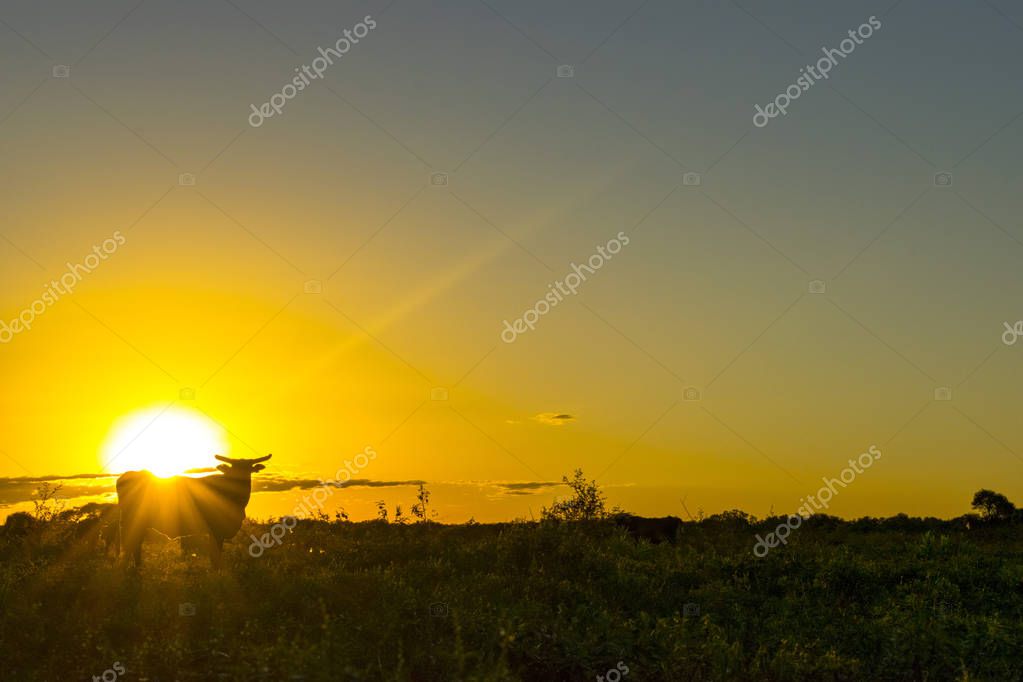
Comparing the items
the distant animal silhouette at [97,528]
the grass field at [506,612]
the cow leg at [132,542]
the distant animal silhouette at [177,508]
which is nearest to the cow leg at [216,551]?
the distant animal silhouette at [177,508]

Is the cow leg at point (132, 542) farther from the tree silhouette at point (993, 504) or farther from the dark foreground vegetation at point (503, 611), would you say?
the tree silhouette at point (993, 504)

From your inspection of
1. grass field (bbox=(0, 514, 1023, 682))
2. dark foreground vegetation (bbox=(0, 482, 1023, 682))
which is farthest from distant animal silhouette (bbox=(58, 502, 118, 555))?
grass field (bbox=(0, 514, 1023, 682))

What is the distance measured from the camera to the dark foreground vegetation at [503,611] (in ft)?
37.9

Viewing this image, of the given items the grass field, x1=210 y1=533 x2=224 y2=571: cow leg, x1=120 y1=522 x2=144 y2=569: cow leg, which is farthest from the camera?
x1=120 y1=522 x2=144 y2=569: cow leg

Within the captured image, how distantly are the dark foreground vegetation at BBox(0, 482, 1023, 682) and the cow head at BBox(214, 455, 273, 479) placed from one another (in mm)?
1616

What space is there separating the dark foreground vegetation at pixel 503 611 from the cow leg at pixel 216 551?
38 cm

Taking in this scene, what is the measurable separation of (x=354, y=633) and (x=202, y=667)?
1.86m

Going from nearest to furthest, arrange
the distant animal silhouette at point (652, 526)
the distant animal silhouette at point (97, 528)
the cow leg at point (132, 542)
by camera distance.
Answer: the cow leg at point (132, 542)
the distant animal silhouette at point (97, 528)
the distant animal silhouette at point (652, 526)

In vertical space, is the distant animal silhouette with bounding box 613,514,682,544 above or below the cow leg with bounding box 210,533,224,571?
above

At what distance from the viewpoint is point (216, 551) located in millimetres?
18047

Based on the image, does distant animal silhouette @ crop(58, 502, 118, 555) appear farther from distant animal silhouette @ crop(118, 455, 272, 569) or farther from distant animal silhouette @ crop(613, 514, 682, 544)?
distant animal silhouette @ crop(613, 514, 682, 544)

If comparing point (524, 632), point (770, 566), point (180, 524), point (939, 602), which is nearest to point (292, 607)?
point (524, 632)

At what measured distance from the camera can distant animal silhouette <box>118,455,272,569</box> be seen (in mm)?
18188

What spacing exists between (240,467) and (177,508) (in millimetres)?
1395
